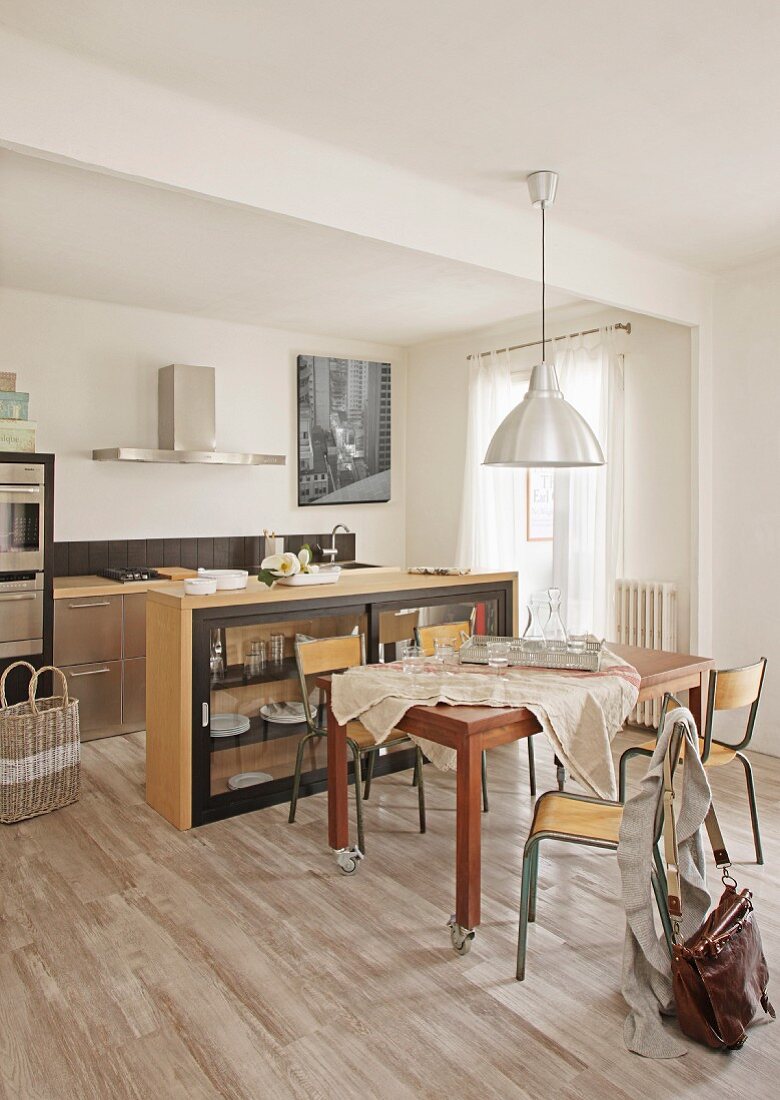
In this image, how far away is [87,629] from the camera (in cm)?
467

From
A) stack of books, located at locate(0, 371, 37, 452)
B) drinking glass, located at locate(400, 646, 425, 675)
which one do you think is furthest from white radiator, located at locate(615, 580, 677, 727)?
stack of books, located at locate(0, 371, 37, 452)

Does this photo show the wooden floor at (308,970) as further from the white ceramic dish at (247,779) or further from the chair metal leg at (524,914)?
the white ceramic dish at (247,779)

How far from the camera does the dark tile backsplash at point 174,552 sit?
5.18 meters

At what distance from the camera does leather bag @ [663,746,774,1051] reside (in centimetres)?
202

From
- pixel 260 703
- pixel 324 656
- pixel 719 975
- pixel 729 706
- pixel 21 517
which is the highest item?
pixel 21 517

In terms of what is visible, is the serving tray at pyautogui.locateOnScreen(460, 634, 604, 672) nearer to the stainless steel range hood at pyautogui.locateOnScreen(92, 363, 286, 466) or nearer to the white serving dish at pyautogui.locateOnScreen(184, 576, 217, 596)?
the white serving dish at pyautogui.locateOnScreen(184, 576, 217, 596)

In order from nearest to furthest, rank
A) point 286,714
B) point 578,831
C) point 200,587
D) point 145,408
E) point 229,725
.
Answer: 1. point 578,831
2. point 200,587
3. point 229,725
4. point 286,714
5. point 145,408

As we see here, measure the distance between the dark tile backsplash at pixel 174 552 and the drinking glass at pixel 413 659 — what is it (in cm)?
276

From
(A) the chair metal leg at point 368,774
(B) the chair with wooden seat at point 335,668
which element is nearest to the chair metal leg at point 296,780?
(B) the chair with wooden seat at point 335,668

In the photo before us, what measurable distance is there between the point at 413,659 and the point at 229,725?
3.16ft

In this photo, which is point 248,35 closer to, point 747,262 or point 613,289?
point 613,289

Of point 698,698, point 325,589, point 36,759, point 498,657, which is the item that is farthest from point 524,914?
point 36,759

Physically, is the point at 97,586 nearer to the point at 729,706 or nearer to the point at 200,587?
the point at 200,587

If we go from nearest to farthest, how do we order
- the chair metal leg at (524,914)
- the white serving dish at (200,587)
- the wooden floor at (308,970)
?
the wooden floor at (308,970)
the chair metal leg at (524,914)
the white serving dish at (200,587)
